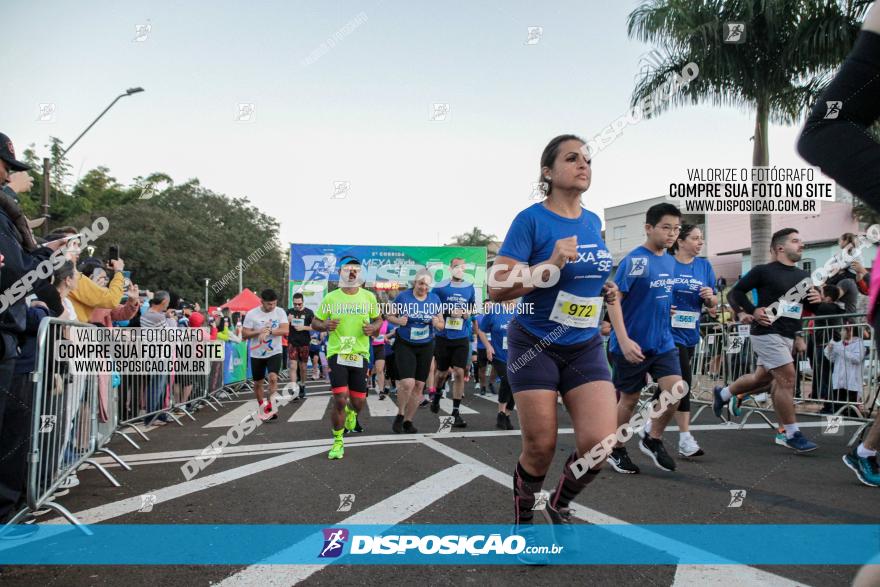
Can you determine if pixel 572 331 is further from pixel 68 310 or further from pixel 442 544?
pixel 68 310

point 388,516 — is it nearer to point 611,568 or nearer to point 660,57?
point 611,568

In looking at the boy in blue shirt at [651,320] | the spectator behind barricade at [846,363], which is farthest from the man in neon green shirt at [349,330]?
the spectator behind barricade at [846,363]

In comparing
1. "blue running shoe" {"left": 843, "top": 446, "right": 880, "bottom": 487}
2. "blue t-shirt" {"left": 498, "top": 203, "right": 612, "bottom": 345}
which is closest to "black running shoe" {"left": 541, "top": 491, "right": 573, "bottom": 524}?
"blue t-shirt" {"left": 498, "top": 203, "right": 612, "bottom": 345}

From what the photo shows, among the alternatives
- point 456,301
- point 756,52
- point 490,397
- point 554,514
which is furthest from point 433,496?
point 756,52

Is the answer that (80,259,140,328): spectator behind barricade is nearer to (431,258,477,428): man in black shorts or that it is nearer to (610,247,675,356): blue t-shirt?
(431,258,477,428): man in black shorts

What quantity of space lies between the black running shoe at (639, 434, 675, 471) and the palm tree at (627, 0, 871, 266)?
41.0 ft

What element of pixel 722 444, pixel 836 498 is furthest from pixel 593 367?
pixel 722 444

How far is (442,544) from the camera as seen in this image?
11.2 feet

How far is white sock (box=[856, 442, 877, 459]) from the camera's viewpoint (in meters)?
4.78

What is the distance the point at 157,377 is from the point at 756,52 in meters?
15.7

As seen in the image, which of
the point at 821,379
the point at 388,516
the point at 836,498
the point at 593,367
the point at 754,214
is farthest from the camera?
the point at 754,214

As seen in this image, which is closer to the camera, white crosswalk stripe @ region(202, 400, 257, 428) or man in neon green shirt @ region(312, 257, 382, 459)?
man in neon green shirt @ region(312, 257, 382, 459)

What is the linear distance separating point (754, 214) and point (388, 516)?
1536 cm

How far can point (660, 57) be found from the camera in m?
16.7
